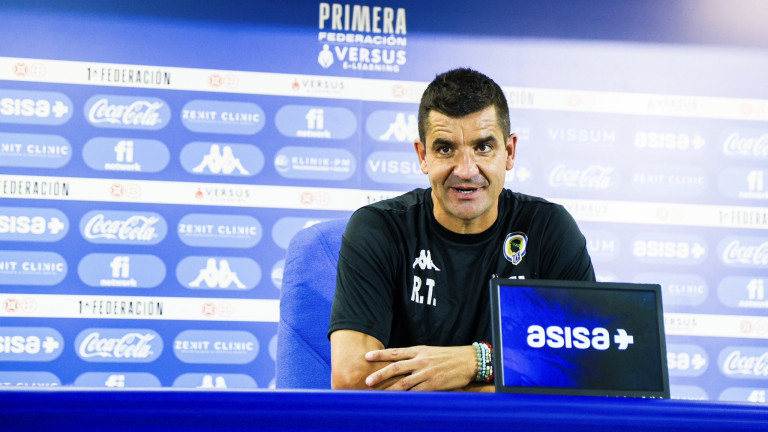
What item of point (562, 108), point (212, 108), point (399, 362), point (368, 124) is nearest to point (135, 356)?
point (212, 108)

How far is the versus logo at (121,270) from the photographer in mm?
2971

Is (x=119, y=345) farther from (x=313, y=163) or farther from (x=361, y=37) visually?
(x=361, y=37)

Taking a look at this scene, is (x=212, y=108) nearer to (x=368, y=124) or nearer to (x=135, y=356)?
(x=368, y=124)

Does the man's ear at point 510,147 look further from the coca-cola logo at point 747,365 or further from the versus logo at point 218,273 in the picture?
the coca-cola logo at point 747,365

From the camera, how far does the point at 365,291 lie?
1598mm

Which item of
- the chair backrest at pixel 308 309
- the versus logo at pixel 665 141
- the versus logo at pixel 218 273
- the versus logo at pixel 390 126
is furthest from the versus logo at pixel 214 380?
the versus logo at pixel 665 141

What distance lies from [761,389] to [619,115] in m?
1.43

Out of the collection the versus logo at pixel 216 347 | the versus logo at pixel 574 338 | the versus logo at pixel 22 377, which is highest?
the versus logo at pixel 574 338

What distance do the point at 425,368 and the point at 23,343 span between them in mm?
2215

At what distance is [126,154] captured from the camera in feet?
9.93

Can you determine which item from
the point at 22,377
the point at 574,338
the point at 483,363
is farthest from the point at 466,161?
the point at 22,377

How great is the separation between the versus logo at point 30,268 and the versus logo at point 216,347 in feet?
1.90

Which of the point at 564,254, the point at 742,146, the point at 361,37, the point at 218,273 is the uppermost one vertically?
the point at 361,37

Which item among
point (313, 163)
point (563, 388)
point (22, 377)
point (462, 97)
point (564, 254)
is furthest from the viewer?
point (313, 163)
